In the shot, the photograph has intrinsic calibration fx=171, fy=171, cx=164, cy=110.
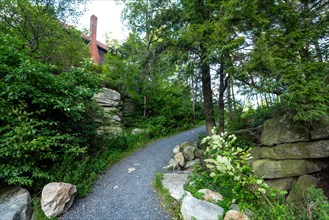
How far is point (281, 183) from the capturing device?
3480mm

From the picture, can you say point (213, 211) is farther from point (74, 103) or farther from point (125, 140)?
point (125, 140)

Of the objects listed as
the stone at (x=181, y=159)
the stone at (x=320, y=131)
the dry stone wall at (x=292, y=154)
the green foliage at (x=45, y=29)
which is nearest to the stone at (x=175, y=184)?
the stone at (x=181, y=159)

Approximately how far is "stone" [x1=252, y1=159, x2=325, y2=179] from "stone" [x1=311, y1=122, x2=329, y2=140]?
54 centimetres

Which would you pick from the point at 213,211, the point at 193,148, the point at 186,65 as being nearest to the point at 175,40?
the point at 186,65

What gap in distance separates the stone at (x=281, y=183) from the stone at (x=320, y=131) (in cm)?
104

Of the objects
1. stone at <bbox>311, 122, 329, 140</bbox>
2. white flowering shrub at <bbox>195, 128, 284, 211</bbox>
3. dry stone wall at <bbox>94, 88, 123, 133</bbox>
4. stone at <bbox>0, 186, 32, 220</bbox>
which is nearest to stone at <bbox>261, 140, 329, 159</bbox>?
stone at <bbox>311, 122, 329, 140</bbox>

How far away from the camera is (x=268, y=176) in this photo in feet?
11.7

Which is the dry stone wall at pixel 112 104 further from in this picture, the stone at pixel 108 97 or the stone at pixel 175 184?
the stone at pixel 175 184

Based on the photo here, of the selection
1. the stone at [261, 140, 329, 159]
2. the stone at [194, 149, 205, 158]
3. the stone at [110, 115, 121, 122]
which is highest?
the stone at [110, 115, 121, 122]

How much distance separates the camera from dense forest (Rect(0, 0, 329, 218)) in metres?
3.11

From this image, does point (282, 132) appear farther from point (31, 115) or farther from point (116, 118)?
point (116, 118)

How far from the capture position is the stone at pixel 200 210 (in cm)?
242

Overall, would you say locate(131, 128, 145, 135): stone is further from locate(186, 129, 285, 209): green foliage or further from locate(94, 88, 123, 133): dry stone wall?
locate(186, 129, 285, 209): green foliage

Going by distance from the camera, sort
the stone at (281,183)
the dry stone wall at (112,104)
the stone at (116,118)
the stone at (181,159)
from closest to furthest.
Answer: the stone at (281,183)
the stone at (181,159)
the dry stone wall at (112,104)
the stone at (116,118)
